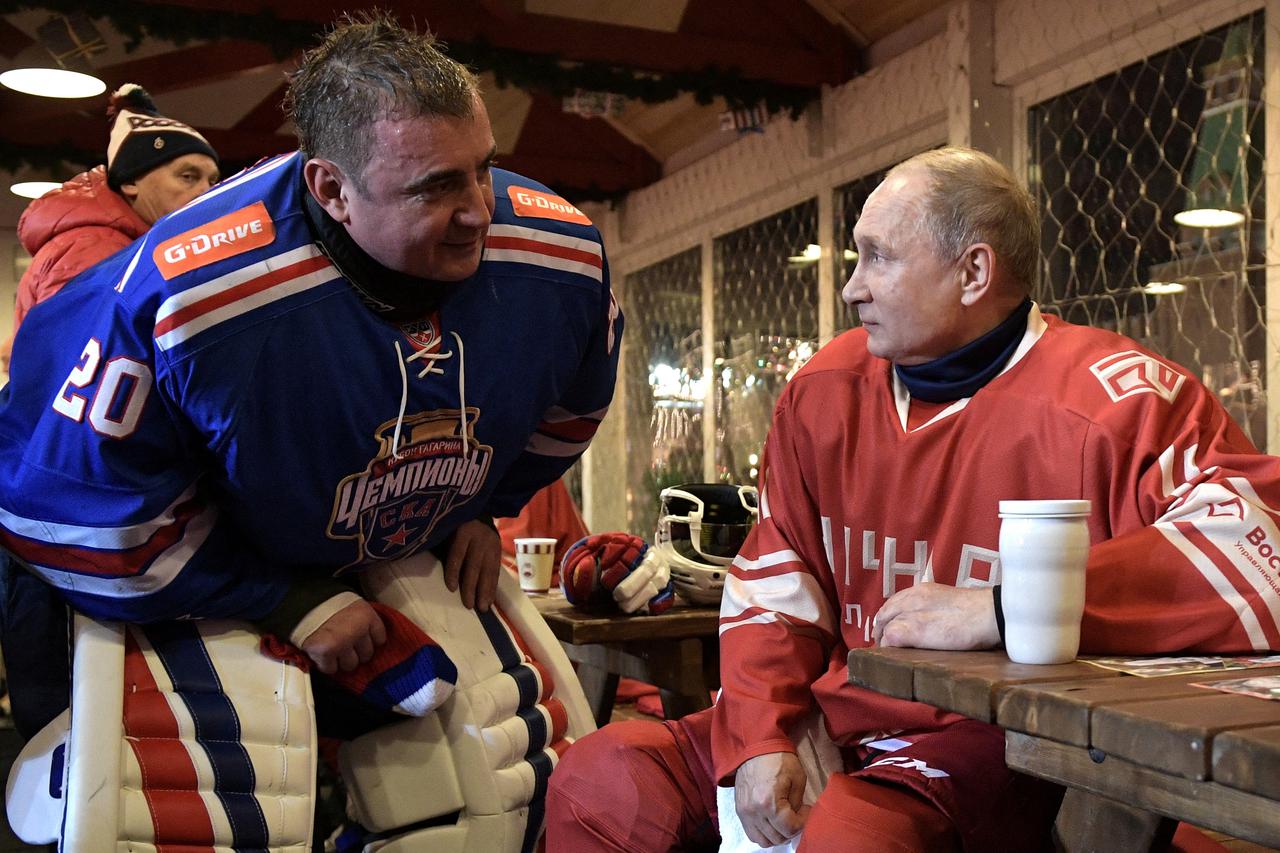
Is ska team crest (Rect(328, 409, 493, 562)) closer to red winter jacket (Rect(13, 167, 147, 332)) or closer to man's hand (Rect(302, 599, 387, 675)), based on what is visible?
man's hand (Rect(302, 599, 387, 675))

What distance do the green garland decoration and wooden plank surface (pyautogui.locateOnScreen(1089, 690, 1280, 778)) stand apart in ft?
14.3

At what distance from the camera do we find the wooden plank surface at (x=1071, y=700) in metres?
0.90

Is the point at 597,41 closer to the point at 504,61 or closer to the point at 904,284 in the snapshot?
the point at 504,61

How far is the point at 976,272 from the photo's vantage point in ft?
4.92

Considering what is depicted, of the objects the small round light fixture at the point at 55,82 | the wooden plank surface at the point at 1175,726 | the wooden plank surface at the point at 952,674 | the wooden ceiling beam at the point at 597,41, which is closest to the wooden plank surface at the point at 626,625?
the wooden plank surface at the point at 952,674

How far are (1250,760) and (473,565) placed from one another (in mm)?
1262

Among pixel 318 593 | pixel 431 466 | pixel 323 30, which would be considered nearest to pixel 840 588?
pixel 431 466

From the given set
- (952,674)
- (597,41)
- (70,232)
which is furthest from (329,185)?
(597,41)

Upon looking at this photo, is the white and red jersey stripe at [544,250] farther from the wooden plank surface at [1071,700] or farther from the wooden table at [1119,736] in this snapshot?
the wooden plank surface at [1071,700]

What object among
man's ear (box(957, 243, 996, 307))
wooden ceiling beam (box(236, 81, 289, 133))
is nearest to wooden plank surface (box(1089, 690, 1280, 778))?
man's ear (box(957, 243, 996, 307))

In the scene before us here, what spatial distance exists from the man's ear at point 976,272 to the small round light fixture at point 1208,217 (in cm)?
252

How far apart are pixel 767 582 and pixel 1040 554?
0.55 metres

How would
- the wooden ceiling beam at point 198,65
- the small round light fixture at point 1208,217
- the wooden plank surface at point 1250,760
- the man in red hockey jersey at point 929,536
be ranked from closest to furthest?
the wooden plank surface at point 1250,760, the man in red hockey jersey at point 929,536, the small round light fixture at point 1208,217, the wooden ceiling beam at point 198,65

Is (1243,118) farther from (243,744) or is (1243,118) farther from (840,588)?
(243,744)
